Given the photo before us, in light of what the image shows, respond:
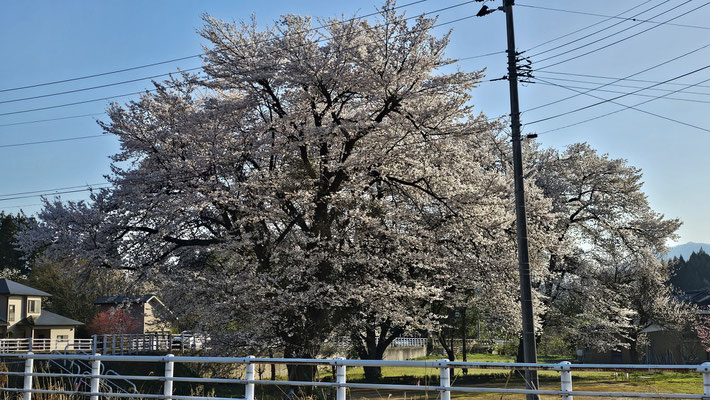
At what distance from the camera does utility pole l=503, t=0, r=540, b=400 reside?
13.8m

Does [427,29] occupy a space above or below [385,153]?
above

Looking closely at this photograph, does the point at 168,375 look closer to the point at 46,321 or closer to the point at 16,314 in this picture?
the point at 46,321

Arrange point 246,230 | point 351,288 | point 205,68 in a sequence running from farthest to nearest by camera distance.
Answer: point 205,68 → point 246,230 → point 351,288

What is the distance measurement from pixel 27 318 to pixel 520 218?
174 feet

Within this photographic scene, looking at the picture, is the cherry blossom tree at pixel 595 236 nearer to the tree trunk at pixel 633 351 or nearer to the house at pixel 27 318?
the tree trunk at pixel 633 351

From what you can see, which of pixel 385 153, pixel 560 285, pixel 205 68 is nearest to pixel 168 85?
pixel 205 68

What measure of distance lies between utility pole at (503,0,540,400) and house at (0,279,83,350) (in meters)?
48.6

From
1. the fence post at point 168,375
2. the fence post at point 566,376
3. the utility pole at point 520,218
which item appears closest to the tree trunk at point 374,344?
the utility pole at point 520,218

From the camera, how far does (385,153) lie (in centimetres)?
2247

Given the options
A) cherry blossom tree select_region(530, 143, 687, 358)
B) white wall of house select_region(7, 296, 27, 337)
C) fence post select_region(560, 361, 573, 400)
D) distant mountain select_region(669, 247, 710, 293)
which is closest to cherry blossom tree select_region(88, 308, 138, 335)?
white wall of house select_region(7, 296, 27, 337)

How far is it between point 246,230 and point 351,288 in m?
4.71

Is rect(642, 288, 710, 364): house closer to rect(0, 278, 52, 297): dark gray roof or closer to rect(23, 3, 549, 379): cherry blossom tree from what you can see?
rect(23, 3, 549, 379): cherry blossom tree

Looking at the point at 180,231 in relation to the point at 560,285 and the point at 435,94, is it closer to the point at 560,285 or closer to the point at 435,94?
the point at 435,94

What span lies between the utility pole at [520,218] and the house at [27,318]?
1914 inches
